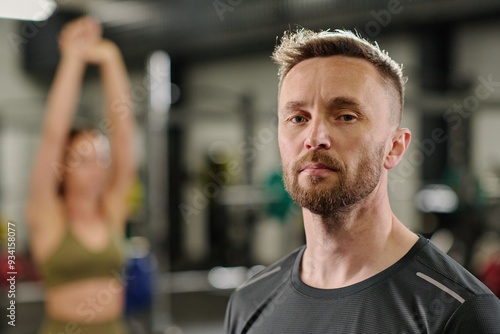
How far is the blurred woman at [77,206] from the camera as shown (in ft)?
7.87

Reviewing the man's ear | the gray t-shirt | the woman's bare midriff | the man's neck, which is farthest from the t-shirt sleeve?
the woman's bare midriff

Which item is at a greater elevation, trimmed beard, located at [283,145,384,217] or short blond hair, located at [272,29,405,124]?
short blond hair, located at [272,29,405,124]

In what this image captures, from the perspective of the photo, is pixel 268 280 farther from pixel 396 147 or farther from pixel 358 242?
pixel 396 147

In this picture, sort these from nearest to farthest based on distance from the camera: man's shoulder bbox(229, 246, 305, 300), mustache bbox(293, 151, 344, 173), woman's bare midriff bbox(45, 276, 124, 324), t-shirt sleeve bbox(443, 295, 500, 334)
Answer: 1. t-shirt sleeve bbox(443, 295, 500, 334)
2. mustache bbox(293, 151, 344, 173)
3. man's shoulder bbox(229, 246, 305, 300)
4. woman's bare midriff bbox(45, 276, 124, 324)

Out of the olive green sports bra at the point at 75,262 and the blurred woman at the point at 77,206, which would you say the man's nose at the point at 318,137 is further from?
the olive green sports bra at the point at 75,262

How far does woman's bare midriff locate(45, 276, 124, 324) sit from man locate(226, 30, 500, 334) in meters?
1.31

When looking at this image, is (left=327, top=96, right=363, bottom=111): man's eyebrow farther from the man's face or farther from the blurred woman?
the blurred woman

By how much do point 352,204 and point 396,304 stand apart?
0.60 ft

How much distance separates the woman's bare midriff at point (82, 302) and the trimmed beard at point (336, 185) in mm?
1492

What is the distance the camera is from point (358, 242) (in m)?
1.19

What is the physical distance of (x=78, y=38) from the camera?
7.74 feet

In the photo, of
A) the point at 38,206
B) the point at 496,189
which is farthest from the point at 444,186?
the point at 38,206

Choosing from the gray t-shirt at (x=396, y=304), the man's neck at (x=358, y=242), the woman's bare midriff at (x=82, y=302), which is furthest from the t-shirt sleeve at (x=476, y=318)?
the woman's bare midriff at (x=82, y=302)

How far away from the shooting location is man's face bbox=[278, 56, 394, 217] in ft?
3.64
